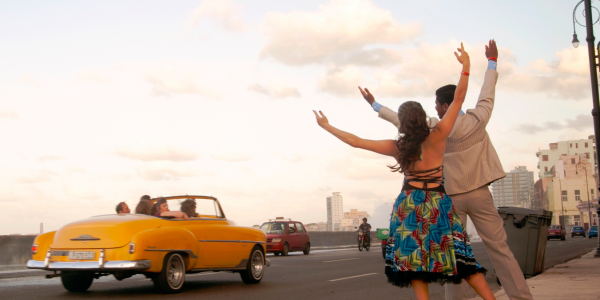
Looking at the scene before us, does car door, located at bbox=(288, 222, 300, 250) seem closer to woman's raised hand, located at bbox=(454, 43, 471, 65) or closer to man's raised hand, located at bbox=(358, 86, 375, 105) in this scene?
man's raised hand, located at bbox=(358, 86, 375, 105)

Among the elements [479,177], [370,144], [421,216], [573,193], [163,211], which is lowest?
[421,216]

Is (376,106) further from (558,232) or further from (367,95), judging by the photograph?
(558,232)

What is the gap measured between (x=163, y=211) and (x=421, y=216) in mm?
6261

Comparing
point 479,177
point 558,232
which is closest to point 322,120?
point 479,177

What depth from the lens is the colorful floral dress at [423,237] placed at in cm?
439

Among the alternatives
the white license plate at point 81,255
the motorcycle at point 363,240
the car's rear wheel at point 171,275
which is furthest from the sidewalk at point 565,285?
the motorcycle at point 363,240

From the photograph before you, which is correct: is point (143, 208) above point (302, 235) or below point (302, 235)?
above

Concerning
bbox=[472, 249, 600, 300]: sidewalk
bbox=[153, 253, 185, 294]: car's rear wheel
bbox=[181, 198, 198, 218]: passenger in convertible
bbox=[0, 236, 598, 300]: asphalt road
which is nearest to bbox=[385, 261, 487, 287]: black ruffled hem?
bbox=[472, 249, 600, 300]: sidewalk

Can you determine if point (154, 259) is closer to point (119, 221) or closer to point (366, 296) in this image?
point (119, 221)

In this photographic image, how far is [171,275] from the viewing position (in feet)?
29.7

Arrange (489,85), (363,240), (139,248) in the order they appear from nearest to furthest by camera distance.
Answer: (489,85), (139,248), (363,240)

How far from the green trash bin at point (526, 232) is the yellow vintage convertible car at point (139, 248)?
186 inches

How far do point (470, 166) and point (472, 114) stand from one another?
0.46m

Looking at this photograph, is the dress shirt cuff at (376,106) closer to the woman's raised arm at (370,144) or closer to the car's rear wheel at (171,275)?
the woman's raised arm at (370,144)
